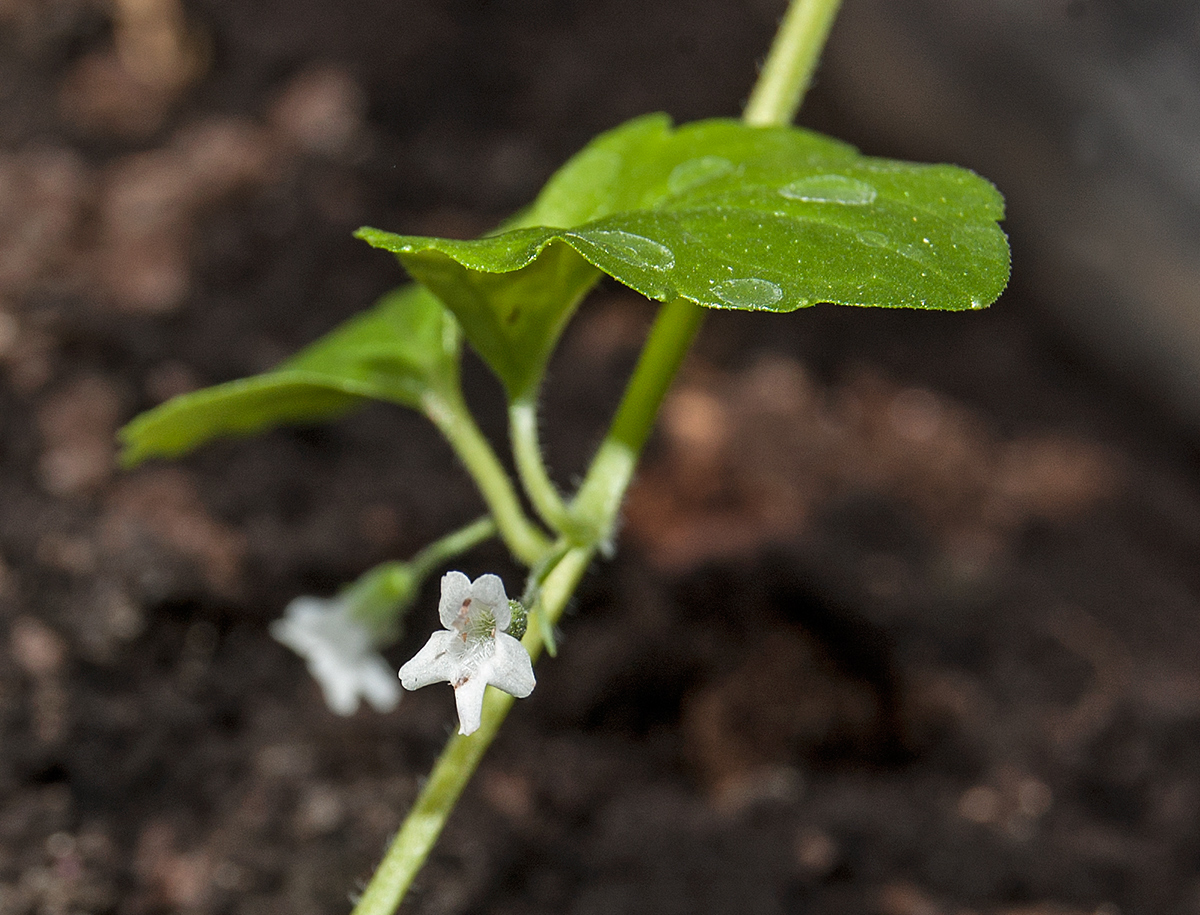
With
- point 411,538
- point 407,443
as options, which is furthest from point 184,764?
point 407,443

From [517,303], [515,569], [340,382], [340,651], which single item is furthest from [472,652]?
[515,569]

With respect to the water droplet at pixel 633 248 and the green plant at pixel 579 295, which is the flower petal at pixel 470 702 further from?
the water droplet at pixel 633 248

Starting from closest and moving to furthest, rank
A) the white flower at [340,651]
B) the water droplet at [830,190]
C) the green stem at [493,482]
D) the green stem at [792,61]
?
the water droplet at [830,190] → the green stem at [493,482] → the green stem at [792,61] → the white flower at [340,651]

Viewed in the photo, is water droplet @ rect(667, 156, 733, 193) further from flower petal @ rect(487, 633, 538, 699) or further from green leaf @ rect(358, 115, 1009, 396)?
flower petal @ rect(487, 633, 538, 699)

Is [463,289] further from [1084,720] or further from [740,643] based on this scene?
[1084,720]

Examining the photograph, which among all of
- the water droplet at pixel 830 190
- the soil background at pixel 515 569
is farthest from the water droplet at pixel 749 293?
the soil background at pixel 515 569

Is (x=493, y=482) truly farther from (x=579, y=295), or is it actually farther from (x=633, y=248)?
(x=633, y=248)
